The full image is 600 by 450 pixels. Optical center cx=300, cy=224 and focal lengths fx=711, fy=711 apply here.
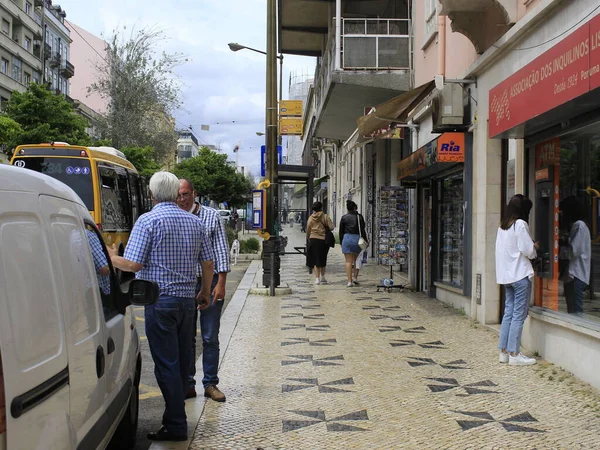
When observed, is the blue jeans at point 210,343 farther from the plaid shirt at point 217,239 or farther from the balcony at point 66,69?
the balcony at point 66,69

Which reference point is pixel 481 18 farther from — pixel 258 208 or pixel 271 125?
pixel 258 208

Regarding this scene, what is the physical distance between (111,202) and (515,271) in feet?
36.4

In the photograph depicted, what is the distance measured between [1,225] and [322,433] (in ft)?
10.8

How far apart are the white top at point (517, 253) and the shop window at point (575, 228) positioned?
1.40 feet

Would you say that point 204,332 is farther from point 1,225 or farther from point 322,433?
point 1,225

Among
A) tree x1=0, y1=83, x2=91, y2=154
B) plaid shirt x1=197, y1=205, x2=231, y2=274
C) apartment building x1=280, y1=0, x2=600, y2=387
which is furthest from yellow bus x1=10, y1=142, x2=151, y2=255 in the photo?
tree x1=0, y1=83, x2=91, y2=154

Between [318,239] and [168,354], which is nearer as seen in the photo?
→ [168,354]

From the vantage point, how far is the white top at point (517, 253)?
7.16 m

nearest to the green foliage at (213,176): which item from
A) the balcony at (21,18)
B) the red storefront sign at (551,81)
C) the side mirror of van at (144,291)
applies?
the balcony at (21,18)

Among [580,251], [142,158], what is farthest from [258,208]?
[142,158]

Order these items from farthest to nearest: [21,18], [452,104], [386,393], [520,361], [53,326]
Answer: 1. [21,18]
2. [452,104]
3. [520,361]
4. [386,393]
5. [53,326]

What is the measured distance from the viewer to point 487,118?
9602mm

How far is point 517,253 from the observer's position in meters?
7.22

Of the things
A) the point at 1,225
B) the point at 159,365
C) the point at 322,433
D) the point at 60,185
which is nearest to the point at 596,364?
the point at 322,433
